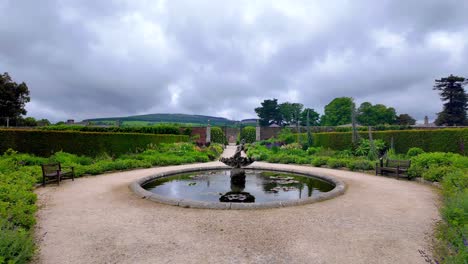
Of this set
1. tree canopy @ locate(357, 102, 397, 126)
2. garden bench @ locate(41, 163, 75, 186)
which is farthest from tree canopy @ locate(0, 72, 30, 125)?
tree canopy @ locate(357, 102, 397, 126)

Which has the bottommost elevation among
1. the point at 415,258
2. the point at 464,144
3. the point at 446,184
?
the point at 415,258

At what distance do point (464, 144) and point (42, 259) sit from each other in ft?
51.0

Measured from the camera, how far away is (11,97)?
27500 millimetres

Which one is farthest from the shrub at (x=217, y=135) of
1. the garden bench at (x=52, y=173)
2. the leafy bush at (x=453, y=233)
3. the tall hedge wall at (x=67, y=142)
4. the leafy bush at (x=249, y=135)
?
the leafy bush at (x=453, y=233)

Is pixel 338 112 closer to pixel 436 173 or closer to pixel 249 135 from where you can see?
pixel 249 135

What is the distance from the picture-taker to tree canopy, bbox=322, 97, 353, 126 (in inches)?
2115

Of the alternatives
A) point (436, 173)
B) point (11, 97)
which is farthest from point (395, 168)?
point (11, 97)

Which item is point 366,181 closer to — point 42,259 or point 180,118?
point 42,259

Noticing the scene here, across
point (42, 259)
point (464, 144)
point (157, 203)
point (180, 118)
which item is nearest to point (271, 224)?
point (157, 203)

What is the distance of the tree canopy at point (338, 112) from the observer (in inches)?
2115

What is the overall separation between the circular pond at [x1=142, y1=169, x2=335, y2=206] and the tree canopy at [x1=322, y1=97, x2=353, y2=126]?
158ft

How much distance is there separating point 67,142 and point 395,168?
14392 millimetres

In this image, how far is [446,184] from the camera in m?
6.16

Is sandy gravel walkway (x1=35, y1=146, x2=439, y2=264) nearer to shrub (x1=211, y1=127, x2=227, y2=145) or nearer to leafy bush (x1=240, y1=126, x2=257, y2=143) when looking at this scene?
shrub (x1=211, y1=127, x2=227, y2=145)
